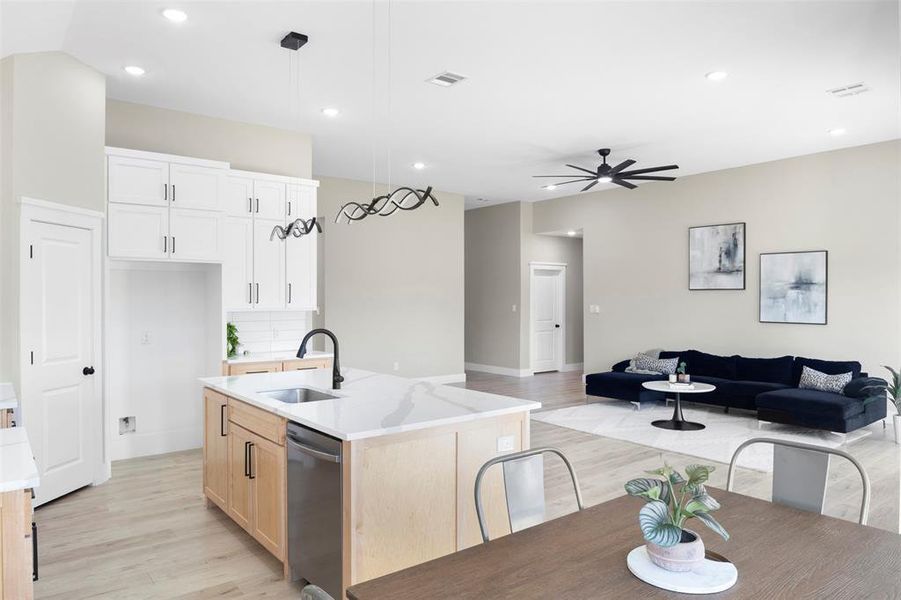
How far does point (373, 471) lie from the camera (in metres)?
2.42

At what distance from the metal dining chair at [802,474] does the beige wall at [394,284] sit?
679 centimetres

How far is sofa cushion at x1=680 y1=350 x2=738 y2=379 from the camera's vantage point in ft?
23.9

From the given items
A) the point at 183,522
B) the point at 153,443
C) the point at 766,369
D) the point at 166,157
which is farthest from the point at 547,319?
the point at 183,522

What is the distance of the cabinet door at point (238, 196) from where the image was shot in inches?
210

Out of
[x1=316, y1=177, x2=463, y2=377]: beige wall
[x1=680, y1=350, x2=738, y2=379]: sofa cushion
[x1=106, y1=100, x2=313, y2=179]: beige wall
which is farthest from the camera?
[x1=316, y1=177, x2=463, y2=377]: beige wall

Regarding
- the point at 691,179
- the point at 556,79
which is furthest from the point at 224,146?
the point at 691,179

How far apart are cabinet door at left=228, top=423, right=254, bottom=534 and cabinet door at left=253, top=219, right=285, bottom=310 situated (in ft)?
7.64

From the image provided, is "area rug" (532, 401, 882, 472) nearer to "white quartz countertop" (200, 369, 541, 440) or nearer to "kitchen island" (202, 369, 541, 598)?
"white quartz countertop" (200, 369, 541, 440)

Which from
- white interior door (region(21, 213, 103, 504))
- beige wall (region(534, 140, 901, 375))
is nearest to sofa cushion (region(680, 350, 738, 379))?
beige wall (region(534, 140, 901, 375))

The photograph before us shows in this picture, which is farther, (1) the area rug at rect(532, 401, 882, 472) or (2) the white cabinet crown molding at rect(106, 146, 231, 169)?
(1) the area rug at rect(532, 401, 882, 472)

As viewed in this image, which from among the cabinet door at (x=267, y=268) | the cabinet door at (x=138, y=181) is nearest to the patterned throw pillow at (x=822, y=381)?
the cabinet door at (x=267, y=268)

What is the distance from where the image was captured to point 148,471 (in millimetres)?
4746

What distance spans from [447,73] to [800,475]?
3.67 metres

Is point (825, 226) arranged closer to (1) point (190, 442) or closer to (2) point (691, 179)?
(2) point (691, 179)
